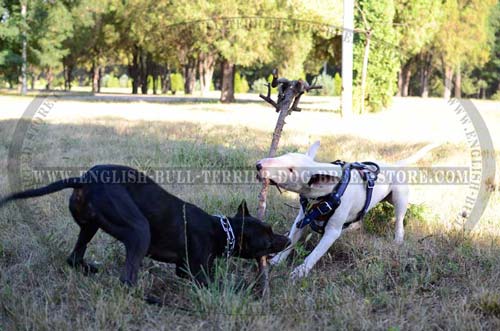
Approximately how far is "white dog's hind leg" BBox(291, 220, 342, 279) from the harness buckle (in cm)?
16

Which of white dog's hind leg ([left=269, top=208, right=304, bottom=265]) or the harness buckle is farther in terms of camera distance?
white dog's hind leg ([left=269, top=208, right=304, bottom=265])

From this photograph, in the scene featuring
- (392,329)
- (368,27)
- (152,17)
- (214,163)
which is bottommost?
(392,329)

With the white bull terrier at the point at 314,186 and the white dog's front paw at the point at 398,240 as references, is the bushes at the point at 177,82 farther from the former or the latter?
the white bull terrier at the point at 314,186

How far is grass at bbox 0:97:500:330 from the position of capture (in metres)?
3.04

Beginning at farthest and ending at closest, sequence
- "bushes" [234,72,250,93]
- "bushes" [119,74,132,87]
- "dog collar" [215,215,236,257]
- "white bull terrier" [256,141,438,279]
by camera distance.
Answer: "bushes" [119,74,132,87] → "bushes" [234,72,250,93] → "white bull terrier" [256,141,438,279] → "dog collar" [215,215,236,257]

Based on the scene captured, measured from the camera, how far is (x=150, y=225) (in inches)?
128

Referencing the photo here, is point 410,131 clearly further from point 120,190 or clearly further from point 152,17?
point 152,17

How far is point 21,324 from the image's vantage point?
9.50ft

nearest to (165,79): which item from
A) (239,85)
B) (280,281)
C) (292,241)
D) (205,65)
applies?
(239,85)

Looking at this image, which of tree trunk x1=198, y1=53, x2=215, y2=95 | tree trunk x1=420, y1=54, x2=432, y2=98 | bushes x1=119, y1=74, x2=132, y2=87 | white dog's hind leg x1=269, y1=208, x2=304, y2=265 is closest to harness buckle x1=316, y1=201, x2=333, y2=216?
white dog's hind leg x1=269, y1=208, x2=304, y2=265

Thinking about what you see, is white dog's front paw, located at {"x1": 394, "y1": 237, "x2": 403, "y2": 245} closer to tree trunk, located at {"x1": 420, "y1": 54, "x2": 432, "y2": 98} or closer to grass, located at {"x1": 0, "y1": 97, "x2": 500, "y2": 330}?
grass, located at {"x1": 0, "y1": 97, "x2": 500, "y2": 330}

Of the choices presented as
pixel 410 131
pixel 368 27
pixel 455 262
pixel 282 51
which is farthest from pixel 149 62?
pixel 455 262

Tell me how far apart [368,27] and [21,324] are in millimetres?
16046

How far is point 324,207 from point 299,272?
519 millimetres
